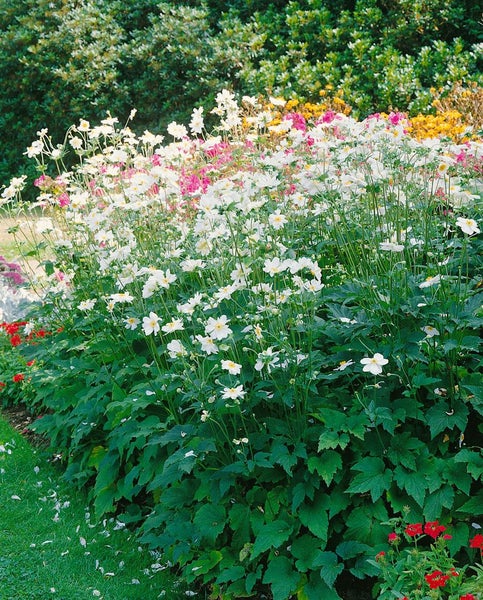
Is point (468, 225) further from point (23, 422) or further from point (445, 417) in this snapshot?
point (23, 422)

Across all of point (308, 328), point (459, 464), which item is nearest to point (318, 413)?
point (308, 328)

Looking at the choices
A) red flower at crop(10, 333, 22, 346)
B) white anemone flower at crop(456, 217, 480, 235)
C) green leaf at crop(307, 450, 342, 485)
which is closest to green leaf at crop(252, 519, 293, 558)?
green leaf at crop(307, 450, 342, 485)

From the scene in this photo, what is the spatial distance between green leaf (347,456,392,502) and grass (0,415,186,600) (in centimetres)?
88

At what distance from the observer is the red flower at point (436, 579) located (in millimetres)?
2016

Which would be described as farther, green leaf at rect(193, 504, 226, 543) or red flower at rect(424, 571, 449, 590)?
green leaf at rect(193, 504, 226, 543)

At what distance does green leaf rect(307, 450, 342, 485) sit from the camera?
270 cm

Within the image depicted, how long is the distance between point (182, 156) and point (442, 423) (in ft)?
7.02

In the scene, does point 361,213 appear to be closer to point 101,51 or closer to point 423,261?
point 423,261

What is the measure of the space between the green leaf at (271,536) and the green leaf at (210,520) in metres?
0.20

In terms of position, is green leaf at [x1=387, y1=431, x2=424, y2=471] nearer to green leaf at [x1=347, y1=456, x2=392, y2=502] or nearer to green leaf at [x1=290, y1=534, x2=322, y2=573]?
green leaf at [x1=347, y1=456, x2=392, y2=502]

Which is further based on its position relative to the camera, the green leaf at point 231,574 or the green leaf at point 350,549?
the green leaf at point 231,574

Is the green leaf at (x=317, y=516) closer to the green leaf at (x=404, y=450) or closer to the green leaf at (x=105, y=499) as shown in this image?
the green leaf at (x=404, y=450)

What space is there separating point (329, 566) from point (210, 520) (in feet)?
1.75

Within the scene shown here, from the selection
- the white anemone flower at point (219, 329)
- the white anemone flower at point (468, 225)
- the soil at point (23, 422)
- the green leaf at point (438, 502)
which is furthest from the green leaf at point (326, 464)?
the soil at point (23, 422)
